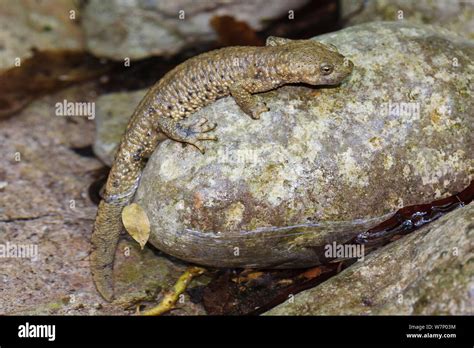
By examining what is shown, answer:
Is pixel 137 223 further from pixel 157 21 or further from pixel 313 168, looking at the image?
pixel 157 21

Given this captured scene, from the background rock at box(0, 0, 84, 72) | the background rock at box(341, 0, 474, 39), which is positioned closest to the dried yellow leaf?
the background rock at box(0, 0, 84, 72)

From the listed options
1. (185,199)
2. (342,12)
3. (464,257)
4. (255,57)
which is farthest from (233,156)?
(342,12)

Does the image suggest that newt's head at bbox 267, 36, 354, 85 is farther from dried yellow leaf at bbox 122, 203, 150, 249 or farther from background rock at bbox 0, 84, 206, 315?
background rock at bbox 0, 84, 206, 315

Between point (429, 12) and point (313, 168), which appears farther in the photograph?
point (429, 12)

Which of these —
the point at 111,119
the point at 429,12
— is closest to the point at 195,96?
the point at 111,119
